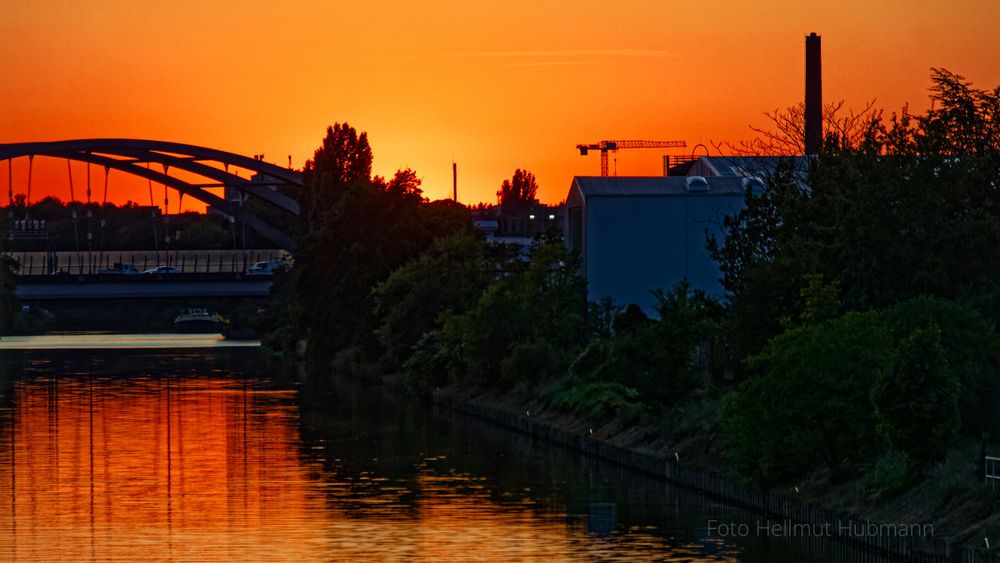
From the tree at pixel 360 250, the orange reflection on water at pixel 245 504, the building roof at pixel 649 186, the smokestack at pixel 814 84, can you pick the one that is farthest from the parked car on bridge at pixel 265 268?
the orange reflection on water at pixel 245 504

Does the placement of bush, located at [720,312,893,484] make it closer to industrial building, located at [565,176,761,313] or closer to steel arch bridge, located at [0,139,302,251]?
industrial building, located at [565,176,761,313]

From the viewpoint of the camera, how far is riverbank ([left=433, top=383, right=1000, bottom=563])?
35406 mm

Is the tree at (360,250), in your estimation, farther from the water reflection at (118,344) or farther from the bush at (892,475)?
the bush at (892,475)

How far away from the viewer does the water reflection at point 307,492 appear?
130ft

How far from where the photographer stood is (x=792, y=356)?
1719 inches

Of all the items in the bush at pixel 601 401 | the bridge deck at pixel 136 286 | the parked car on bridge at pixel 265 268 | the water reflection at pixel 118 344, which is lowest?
the bush at pixel 601 401

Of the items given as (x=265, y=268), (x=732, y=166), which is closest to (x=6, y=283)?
(x=265, y=268)

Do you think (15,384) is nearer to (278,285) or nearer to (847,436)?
(278,285)

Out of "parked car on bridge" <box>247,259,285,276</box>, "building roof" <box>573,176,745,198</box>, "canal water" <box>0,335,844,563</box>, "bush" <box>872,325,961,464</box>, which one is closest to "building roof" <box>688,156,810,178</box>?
"building roof" <box>573,176,745,198</box>

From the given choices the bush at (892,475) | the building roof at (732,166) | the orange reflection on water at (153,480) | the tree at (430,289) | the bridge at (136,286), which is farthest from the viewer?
the bridge at (136,286)

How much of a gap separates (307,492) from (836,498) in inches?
592

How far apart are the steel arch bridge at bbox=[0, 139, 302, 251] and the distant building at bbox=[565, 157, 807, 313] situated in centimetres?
7900

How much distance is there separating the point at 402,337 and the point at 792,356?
52879 millimetres

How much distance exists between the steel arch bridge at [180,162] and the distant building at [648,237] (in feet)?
259
